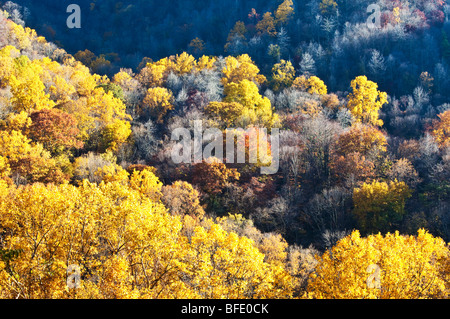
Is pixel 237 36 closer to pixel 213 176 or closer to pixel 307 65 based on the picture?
pixel 307 65

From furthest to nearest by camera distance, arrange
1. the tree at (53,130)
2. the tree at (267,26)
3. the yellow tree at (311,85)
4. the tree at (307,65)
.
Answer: the tree at (267,26), the tree at (307,65), the yellow tree at (311,85), the tree at (53,130)

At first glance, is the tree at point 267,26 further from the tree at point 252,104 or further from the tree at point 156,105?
the tree at point 156,105

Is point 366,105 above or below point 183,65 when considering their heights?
below

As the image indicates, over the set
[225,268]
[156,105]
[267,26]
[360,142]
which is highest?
[267,26]

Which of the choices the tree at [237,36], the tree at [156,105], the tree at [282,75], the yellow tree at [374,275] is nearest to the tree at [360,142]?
the yellow tree at [374,275]

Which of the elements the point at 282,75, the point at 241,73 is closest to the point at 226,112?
the point at 241,73
